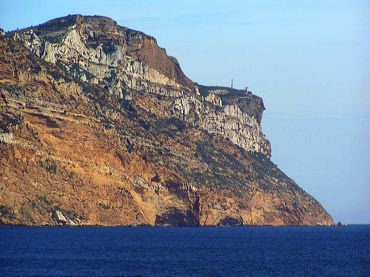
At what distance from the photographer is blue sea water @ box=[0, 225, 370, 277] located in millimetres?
102438

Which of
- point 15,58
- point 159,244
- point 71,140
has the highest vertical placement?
point 15,58

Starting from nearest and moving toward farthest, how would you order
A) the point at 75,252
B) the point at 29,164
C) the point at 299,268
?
the point at 299,268 < the point at 75,252 < the point at 29,164

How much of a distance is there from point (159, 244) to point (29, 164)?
3809cm

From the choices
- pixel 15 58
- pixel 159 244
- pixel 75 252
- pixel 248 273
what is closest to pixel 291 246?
pixel 159 244

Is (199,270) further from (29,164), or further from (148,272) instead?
(29,164)

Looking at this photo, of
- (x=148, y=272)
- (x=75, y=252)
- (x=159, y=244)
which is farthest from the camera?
(x=159, y=244)

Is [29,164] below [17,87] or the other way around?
below

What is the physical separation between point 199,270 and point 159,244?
49183 mm

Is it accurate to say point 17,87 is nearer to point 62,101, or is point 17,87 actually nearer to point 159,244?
point 62,101

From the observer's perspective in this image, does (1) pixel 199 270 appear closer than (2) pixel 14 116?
Yes

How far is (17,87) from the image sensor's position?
7416 inches

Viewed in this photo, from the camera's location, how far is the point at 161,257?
12381cm

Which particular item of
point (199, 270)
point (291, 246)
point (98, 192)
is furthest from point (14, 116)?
point (199, 270)

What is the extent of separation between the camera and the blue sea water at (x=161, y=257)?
4033 inches
